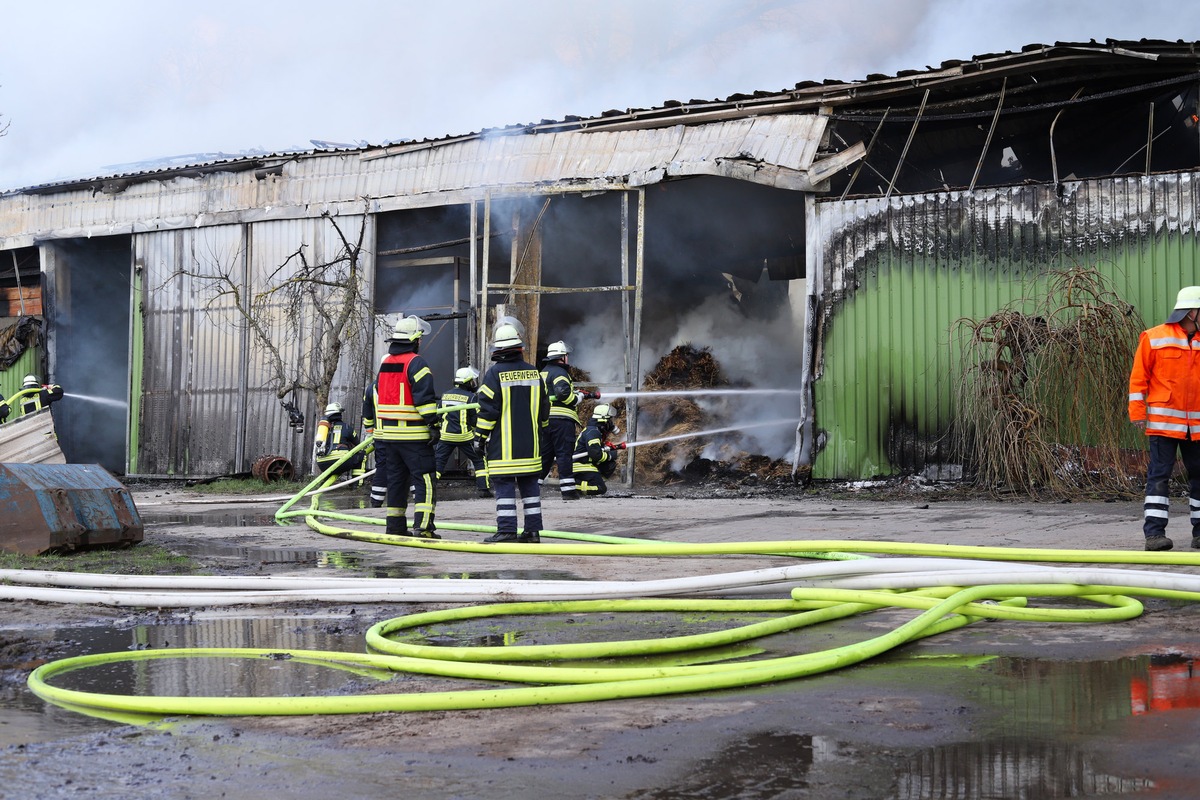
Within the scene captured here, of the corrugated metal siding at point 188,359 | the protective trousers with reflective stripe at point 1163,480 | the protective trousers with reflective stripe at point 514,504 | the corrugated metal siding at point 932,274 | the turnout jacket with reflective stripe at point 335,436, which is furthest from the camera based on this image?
the corrugated metal siding at point 188,359

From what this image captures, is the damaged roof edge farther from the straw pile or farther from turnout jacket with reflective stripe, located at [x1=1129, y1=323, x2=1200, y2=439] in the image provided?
turnout jacket with reflective stripe, located at [x1=1129, y1=323, x2=1200, y2=439]

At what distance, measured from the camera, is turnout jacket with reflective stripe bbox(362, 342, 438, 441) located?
28.5 feet

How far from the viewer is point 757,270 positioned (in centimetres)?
1775

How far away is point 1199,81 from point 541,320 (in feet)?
30.0

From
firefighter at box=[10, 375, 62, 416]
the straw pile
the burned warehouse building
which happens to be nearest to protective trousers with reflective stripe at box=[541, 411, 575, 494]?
the burned warehouse building

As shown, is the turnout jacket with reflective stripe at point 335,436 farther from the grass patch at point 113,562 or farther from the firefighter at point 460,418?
the grass patch at point 113,562

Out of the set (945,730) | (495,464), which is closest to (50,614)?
(495,464)

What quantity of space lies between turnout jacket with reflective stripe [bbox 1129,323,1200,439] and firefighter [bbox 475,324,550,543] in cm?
385

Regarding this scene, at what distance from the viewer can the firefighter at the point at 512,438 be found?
8.05m

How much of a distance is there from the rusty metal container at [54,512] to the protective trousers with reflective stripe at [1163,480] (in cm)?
655

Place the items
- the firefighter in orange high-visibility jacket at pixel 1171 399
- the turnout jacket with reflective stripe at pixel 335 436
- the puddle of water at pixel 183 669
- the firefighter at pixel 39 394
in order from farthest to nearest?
the firefighter at pixel 39 394 < the turnout jacket with reflective stripe at pixel 335 436 < the firefighter in orange high-visibility jacket at pixel 1171 399 < the puddle of water at pixel 183 669

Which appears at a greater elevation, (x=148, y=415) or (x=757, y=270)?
(x=757, y=270)

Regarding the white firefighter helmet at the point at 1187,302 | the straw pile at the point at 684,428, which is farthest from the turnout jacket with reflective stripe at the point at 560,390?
the white firefighter helmet at the point at 1187,302

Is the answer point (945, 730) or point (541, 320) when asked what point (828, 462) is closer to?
point (541, 320)
